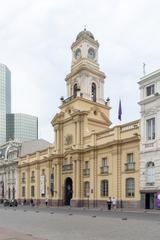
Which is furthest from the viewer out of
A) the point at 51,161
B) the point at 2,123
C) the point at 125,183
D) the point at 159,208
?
the point at 2,123

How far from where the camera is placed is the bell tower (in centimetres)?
6462

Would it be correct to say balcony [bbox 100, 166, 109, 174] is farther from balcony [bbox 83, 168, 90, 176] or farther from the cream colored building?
balcony [bbox 83, 168, 90, 176]

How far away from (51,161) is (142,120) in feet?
90.3

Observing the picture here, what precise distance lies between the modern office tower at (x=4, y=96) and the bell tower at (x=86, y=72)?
323 ft

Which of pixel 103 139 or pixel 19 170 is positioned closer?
pixel 103 139

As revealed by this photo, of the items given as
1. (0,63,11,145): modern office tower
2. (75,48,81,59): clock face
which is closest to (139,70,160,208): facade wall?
(75,48,81,59): clock face

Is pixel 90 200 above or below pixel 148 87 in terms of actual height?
below

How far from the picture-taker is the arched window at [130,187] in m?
47.1

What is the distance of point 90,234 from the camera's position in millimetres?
18078

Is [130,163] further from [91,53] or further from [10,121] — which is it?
[10,121]

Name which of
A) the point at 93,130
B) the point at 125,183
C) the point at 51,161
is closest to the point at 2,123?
the point at 51,161

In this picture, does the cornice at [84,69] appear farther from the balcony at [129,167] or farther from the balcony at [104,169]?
the balcony at [129,167]

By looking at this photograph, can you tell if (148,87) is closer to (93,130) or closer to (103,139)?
(103,139)

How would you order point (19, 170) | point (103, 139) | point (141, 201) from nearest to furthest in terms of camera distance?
point (141, 201) → point (103, 139) → point (19, 170)
